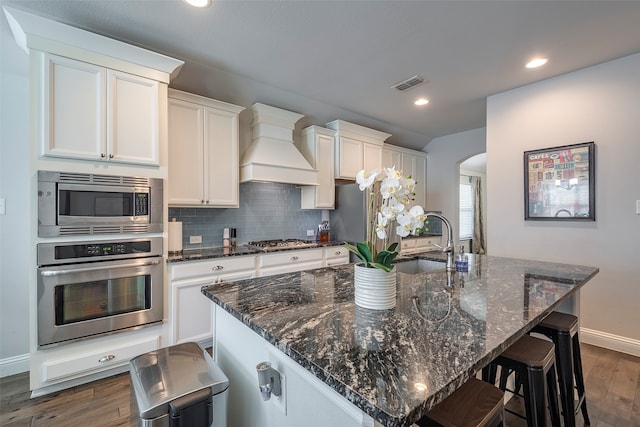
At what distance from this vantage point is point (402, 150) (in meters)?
4.92

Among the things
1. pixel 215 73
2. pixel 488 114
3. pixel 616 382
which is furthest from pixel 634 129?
pixel 215 73

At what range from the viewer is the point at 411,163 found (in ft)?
16.7

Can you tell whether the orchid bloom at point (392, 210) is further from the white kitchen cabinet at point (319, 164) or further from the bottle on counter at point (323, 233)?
the bottle on counter at point (323, 233)

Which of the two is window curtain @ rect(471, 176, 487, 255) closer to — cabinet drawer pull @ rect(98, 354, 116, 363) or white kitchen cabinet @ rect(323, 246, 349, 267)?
white kitchen cabinet @ rect(323, 246, 349, 267)

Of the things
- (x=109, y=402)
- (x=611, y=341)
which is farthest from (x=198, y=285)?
(x=611, y=341)

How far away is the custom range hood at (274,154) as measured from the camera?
10.4ft

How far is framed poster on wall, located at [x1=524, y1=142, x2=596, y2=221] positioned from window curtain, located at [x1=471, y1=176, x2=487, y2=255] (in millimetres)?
4633

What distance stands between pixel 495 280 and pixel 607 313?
6.69 feet

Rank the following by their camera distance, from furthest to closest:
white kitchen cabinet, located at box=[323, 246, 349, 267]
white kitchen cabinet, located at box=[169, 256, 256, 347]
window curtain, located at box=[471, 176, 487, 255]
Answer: window curtain, located at box=[471, 176, 487, 255] → white kitchen cabinet, located at box=[323, 246, 349, 267] → white kitchen cabinet, located at box=[169, 256, 256, 347]

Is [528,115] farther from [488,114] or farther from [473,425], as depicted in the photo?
[473,425]

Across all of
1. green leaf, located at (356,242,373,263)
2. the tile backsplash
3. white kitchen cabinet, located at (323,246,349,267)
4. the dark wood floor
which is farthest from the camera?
white kitchen cabinet, located at (323,246,349,267)

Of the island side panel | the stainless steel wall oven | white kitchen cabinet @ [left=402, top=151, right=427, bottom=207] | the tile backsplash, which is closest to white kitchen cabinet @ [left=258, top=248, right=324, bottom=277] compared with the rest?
the tile backsplash

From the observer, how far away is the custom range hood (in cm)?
318

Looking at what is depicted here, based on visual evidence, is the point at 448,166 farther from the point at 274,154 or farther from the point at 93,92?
the point at 93,92
